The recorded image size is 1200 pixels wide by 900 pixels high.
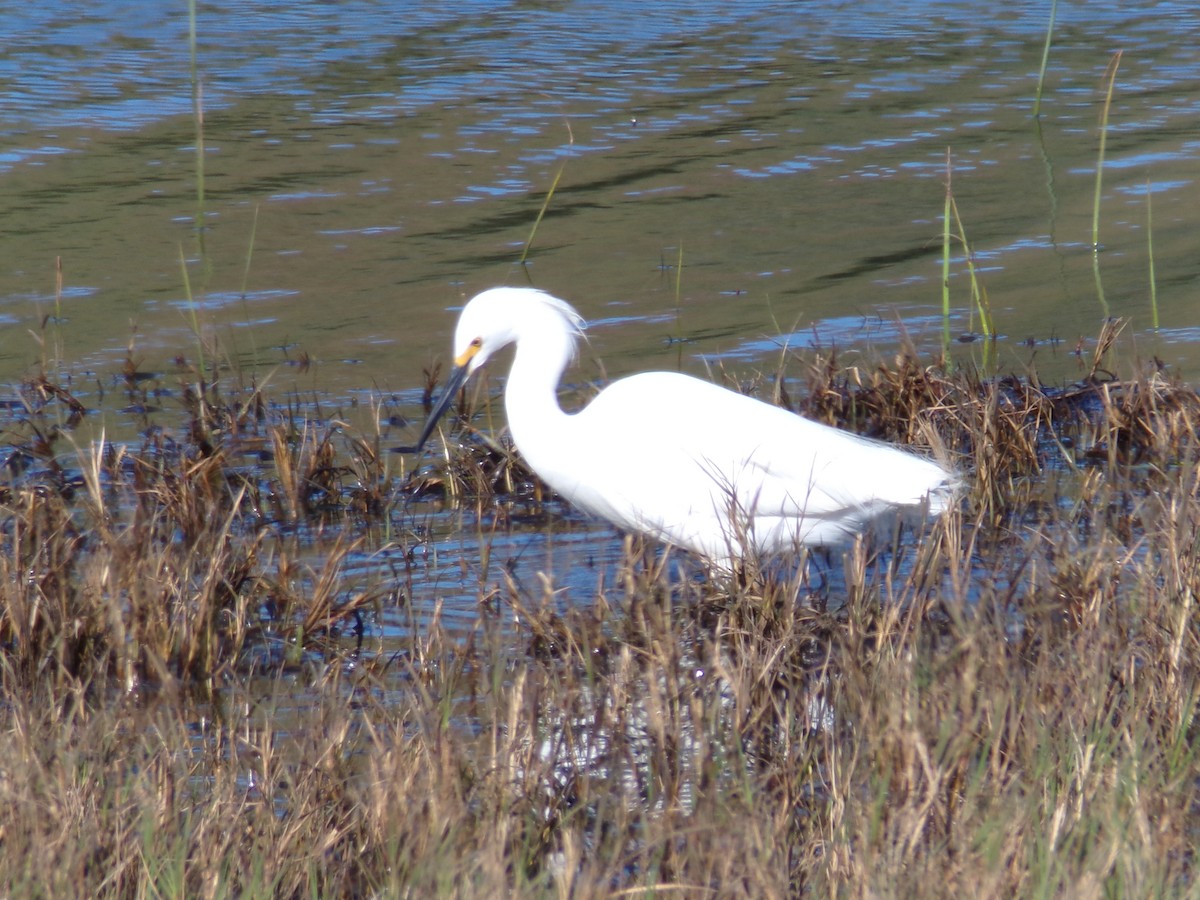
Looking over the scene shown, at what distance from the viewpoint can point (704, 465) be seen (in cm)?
388

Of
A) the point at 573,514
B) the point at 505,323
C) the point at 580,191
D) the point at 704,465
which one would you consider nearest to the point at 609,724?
the point at 704,465

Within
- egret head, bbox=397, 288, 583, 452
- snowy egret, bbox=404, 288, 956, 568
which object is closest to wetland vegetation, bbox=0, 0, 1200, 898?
snowy egret, bbox=404, 288, 956, 568

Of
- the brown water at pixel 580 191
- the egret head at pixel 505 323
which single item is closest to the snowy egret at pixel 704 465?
the egret head at pixel 505 323

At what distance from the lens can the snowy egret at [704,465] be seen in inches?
153

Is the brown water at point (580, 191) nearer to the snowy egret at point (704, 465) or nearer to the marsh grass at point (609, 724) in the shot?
the snowy egret at point (704, 465)

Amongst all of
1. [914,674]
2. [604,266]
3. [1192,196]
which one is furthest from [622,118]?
[914,674]

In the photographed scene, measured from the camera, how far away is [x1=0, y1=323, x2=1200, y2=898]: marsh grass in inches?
85.0

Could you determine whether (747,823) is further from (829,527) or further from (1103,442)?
(1103,442)

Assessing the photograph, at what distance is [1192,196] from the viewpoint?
27.5 feet

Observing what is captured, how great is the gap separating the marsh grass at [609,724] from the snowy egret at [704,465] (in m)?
0.17

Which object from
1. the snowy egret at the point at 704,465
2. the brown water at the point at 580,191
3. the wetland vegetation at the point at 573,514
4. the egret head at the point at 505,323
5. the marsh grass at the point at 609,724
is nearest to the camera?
the marsh grass at the point at 609,724

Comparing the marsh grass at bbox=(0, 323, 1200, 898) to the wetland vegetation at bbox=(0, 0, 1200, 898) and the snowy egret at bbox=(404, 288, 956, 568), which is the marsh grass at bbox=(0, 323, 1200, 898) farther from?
the snowy egret at bbox=(404, 288, 956, 568)

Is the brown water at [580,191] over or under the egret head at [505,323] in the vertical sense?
under

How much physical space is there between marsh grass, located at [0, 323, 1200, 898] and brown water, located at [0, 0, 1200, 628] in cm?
79
